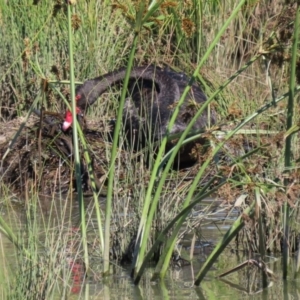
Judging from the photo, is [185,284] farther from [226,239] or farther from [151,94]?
[151,94]

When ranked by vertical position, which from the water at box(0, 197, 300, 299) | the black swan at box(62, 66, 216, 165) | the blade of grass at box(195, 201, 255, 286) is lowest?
the water at box(0, 197, 300, 299)

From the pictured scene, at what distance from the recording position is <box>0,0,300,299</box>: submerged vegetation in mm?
4980

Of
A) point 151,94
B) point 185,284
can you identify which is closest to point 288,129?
point 185,284

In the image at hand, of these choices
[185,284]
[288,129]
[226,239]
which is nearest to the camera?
[288,129]

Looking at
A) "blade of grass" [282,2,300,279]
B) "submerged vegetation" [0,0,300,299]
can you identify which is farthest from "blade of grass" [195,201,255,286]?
"blade of grass" [282,2,300,279]

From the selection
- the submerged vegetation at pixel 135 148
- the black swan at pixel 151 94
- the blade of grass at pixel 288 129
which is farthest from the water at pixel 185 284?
the black swan at pixel 151 94

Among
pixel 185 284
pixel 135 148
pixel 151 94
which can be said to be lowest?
pixel 185 284

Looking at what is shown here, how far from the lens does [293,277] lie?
555 centimetres

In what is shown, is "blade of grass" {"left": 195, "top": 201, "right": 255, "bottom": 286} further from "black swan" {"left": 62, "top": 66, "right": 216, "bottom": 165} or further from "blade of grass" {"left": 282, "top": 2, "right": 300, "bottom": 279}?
"black swan" {"left": 62, "top": 66, "right": 216, "bottom": 165}

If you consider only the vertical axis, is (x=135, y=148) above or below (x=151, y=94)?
below

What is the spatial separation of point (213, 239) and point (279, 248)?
0.65 meters

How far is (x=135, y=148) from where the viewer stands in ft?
28.8

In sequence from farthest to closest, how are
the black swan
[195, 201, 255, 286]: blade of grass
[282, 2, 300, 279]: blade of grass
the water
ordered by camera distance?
the black swan, the water, [195, 201, 255, 286]: blade of grass, [282, 2, 300, 279]: blade of grass

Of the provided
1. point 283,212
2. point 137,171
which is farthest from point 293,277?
point 137,171
